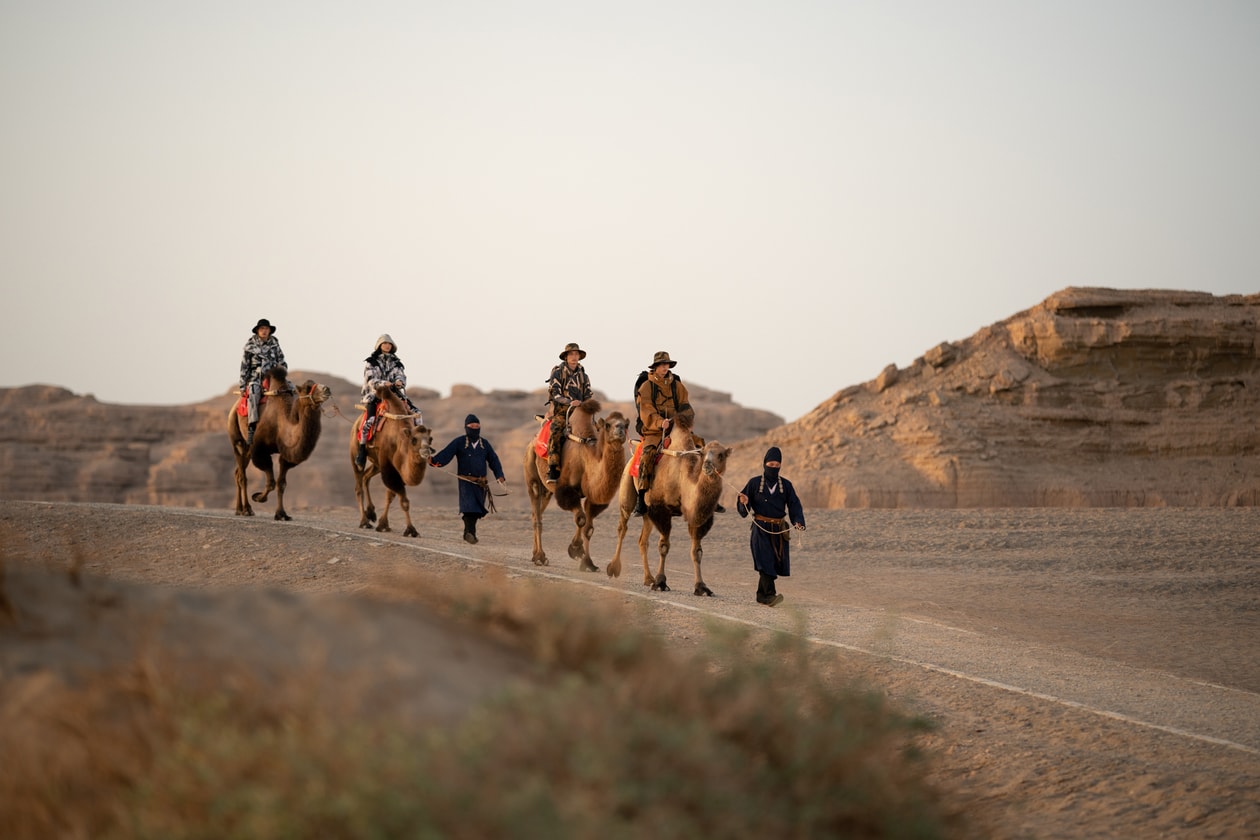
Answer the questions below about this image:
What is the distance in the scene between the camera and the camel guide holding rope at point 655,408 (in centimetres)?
1436

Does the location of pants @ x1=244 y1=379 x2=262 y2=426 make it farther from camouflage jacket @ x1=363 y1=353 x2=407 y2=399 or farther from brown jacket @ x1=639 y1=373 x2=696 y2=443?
brown jacket @ x1=639 y1=373 x2=696 y2=443

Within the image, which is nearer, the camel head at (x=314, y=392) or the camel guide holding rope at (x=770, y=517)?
the camel guide holding rope at (x=770, y=517)

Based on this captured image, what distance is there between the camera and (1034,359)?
137 feet

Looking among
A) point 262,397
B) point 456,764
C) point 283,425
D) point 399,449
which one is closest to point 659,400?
point 399,449

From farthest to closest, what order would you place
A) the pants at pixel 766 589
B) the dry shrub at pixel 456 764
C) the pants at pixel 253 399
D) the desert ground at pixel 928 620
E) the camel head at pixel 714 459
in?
the pants at pixel 253 399, the pants at pixel 766 589, the camel head at pixel 714 459, the desert ground at pixel 928 620, the dry shrub at pixel 456 764

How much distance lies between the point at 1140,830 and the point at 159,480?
241 feet

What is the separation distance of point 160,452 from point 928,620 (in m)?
71.9

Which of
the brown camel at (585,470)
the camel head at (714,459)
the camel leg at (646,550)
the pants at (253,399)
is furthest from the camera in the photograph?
the pants at (253,399)

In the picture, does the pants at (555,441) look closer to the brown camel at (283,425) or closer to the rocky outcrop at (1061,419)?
the brown camel at (283,425)

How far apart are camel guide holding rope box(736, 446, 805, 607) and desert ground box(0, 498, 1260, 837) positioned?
620mm

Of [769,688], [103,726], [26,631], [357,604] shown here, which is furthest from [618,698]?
[26,631]

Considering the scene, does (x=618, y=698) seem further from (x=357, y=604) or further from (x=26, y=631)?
(x=26, y=631)

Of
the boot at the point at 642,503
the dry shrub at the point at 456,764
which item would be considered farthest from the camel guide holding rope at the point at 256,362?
the dry shrub at the point at 456,764

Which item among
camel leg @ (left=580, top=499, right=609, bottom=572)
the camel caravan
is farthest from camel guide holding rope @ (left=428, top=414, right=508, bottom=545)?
camel leg @ (left=580, top=499, right=609, bottom=572)
